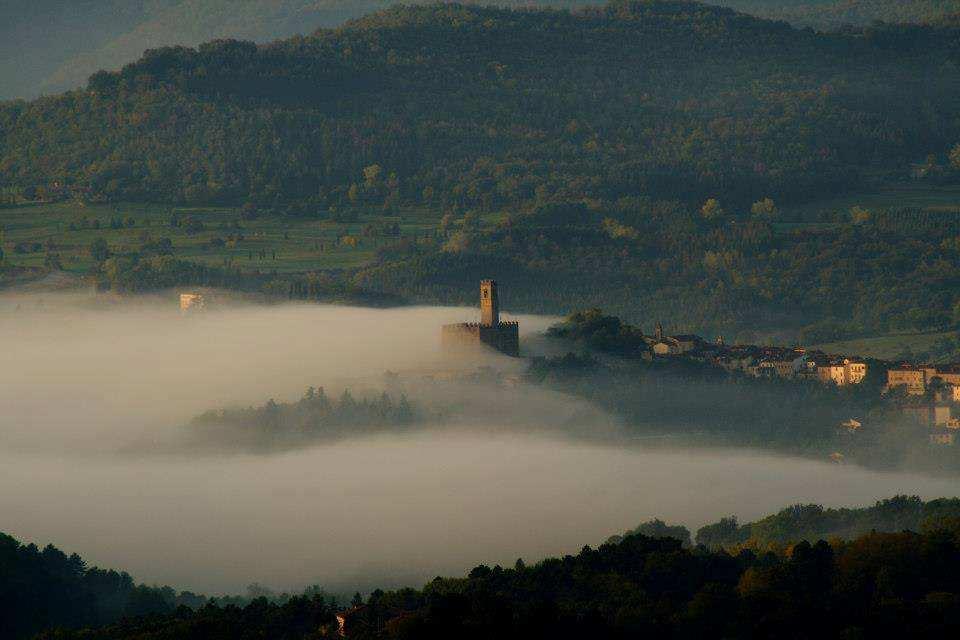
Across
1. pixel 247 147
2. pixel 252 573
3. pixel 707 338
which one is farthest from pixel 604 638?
pixel 247 147

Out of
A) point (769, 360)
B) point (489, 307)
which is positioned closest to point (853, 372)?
point (769, 360)

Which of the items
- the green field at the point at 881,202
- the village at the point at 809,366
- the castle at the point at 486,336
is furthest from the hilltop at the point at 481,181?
the castle at the point at 486,336

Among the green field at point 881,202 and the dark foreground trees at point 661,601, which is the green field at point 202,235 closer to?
the green field at point 881,202

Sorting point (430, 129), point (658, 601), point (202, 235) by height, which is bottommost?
point (658, 601)

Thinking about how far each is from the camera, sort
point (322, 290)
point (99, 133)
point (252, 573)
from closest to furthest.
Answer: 1. point (252, 573)
2. point (322, 290)
3. point (99, 133)

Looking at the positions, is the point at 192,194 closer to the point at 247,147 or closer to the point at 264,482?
the point at 247,147

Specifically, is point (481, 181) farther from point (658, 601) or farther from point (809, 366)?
point (658, 601)
